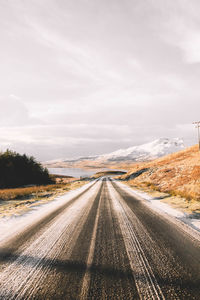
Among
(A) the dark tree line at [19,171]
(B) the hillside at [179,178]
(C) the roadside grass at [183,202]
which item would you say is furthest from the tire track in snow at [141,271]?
(A) the dark tree line at [19,171]

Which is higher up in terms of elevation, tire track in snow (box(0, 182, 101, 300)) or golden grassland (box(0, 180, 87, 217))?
tire track in snow (box(0, 182, 101, 300))

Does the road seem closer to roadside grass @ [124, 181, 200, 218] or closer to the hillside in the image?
roadside grass @ [124, 181, 200, 218]

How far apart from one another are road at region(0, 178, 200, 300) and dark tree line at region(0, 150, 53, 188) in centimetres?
3111

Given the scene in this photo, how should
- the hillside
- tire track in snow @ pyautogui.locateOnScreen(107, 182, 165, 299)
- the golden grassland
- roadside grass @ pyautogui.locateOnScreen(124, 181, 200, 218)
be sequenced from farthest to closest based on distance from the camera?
1. the hillside
2. the golden grassland
3. roadside grass @ pyautogui.locateOnScreen(124, 181, 200, 218)
4. tire track in snow @ pyautogui.locateOnScreen(107, 182, 165, 299)

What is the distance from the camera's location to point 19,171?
117ft

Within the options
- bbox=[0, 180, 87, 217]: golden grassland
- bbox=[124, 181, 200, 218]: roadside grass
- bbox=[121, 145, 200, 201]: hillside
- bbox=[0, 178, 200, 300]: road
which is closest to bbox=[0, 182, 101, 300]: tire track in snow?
bbox=[0, 178, 200, 300]: road

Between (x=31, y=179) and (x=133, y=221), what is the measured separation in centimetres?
3737

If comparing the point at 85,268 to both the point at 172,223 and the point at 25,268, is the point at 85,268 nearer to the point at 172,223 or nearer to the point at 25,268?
the point at 25,268

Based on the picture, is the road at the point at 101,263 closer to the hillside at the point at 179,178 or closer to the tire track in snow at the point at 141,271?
the tire track in snow at the point at 141,271

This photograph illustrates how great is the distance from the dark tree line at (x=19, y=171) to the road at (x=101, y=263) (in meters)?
31.1

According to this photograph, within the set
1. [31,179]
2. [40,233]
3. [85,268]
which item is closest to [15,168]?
[31,179]

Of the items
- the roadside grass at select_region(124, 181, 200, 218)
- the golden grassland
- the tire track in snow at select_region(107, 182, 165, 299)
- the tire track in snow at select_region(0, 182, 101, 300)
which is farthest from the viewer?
the golden grassland

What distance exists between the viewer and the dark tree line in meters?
31.8

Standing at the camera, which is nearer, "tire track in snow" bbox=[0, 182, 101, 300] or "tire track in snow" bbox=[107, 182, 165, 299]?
"tire track in snow" bbox=[107, 182, 165, 299]
